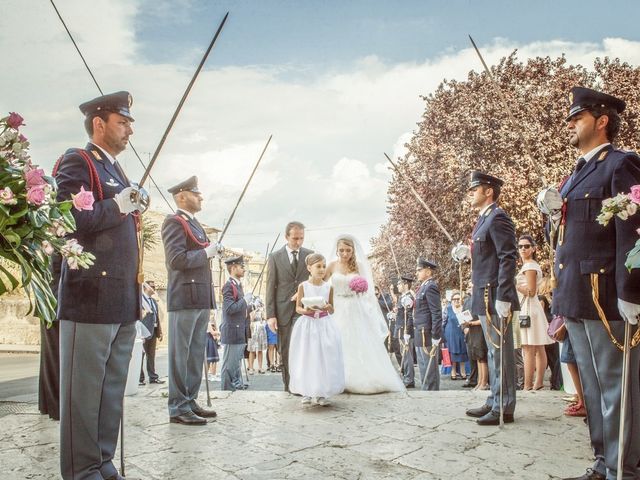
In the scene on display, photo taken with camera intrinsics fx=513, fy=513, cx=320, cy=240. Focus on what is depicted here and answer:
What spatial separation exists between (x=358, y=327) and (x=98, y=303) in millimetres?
4886

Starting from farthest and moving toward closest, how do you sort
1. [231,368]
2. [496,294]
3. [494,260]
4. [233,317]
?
[233,317], [231,368], [494,260], [496,294]

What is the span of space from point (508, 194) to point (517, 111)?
340cm

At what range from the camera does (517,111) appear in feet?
54.3

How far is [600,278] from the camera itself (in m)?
3.25

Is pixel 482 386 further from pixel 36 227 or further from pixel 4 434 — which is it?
pixel 36 227

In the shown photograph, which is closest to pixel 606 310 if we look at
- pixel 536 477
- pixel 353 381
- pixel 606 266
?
pixel 606 266

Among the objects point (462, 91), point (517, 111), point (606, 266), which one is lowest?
point (606, 266)

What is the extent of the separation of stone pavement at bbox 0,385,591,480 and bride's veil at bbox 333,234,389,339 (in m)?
1.77

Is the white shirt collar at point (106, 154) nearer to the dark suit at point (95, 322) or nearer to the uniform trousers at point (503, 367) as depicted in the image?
the dark suit at point (95, 322)

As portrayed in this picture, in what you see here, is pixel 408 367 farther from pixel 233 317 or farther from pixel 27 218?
pixel 27 218

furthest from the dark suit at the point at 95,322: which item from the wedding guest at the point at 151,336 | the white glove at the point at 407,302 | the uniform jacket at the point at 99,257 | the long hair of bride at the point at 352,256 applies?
the white glove at the point at 407,302

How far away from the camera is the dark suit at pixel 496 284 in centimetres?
482

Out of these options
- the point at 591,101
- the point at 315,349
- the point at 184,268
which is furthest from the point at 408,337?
the point at 591,101

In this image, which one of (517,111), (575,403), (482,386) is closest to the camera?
(575,403)
